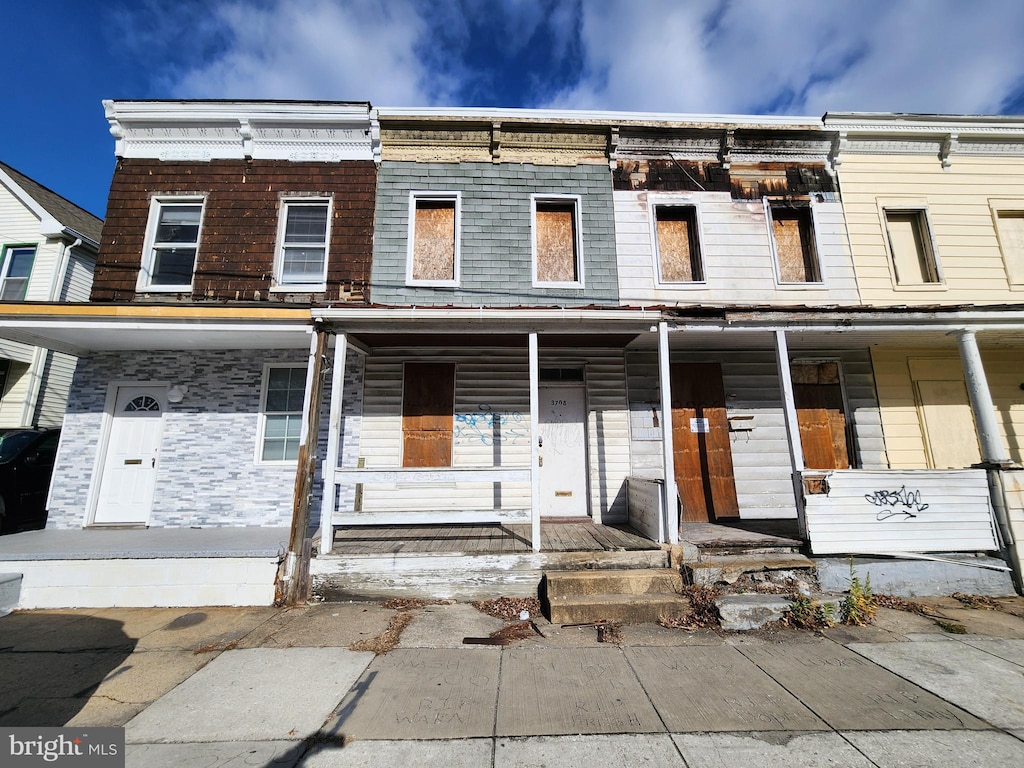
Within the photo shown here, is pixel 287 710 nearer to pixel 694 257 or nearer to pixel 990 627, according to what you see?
pixel 990 627

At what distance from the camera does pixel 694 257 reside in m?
7.63

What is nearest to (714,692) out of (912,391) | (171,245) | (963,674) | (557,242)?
(963,674)

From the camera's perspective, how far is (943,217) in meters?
7.71

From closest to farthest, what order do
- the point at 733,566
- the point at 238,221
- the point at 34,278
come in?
the point at 733,566 → the point at 238,221 → the point at 34,278

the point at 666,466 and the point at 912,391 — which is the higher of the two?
the point at 912,391

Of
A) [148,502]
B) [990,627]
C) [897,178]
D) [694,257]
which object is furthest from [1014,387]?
[148,502]

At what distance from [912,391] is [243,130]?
41.0 feet

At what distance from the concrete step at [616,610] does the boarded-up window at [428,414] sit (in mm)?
3010

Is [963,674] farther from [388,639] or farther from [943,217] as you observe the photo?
[943,217]

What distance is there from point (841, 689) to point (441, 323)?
527cm

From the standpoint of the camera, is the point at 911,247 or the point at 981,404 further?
the point at 911,247

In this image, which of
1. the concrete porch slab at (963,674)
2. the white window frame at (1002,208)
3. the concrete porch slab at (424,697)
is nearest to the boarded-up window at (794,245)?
the white window frame at (1002,208)

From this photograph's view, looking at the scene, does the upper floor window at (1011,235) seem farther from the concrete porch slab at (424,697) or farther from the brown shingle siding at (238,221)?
the brown shingle siding at (238,221)

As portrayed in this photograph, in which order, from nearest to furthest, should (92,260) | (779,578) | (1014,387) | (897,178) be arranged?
(779,578) < (1014,387) < (897,178) < (92,260)
